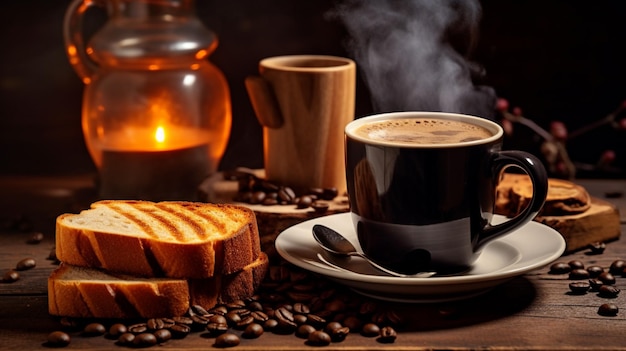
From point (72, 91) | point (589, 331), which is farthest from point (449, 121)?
point (72, 91)

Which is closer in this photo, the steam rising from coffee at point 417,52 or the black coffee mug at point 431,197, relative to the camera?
the black coffee mug at point 431,197

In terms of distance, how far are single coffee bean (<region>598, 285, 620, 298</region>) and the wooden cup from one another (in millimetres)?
569

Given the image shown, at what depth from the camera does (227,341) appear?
1.28 metres

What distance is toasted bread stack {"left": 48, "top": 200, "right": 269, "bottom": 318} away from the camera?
1.36 m

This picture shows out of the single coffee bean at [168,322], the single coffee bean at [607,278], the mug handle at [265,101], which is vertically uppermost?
the mug handle at [265,101]

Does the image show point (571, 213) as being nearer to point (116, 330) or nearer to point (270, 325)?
point (270, 325)

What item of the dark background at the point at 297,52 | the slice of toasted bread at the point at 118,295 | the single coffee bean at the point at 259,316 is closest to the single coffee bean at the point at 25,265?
the slice of toasted bread at the point at 118,295

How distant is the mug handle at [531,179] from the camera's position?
1.36m

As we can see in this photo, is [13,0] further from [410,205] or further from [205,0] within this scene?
[410,205]

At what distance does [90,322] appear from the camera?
1.37 meters

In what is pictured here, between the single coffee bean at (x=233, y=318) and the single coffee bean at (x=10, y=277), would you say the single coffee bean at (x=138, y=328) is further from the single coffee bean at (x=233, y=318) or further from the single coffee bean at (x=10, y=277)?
the single coffee bean at (x=10, y=277)

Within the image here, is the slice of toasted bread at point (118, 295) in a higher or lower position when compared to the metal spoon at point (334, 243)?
lower

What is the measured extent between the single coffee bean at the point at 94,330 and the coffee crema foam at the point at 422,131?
49 cm

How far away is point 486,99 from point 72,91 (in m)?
1.02
